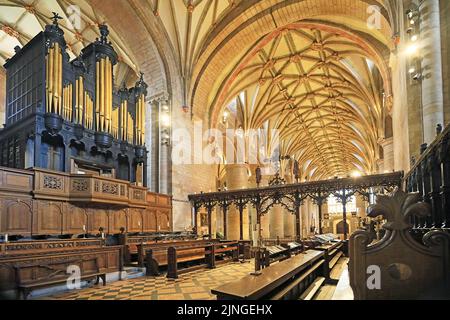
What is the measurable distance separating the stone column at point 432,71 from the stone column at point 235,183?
45.1 ft

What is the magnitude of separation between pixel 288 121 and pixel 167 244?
1897 centimetres

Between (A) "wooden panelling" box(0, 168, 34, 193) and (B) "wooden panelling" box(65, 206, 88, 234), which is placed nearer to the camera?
(A) "wooden panelling" box(0, 168, 34, 193)

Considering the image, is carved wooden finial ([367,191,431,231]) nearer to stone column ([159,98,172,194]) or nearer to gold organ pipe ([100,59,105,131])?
gold organ pipe ([100,59,105,131])

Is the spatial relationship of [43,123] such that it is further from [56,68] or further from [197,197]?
[197,197]

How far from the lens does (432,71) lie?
5840 mm

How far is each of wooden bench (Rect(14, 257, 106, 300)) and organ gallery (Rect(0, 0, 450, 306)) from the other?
0.11 ft

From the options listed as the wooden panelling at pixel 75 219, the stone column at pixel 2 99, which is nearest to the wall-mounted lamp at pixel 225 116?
the stone column at pixel 2 99

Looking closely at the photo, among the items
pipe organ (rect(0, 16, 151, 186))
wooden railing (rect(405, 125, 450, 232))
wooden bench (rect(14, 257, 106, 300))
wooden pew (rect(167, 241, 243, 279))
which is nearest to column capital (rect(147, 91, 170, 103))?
pipe organ (rect(0, 16, 151, 186))

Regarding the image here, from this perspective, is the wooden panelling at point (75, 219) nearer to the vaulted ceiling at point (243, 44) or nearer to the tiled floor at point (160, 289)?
the tiled floor at point (160, 289)

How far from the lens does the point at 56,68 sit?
9.33 m

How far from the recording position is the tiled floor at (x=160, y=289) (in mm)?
5293

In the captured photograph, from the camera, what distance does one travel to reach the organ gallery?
10.3ft

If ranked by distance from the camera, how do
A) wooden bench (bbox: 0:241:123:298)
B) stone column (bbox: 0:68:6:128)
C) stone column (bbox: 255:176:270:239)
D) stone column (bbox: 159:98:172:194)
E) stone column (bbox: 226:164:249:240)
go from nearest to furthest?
wooden bench (bbox: 0:241:123:298) < stone column (bbox: 159:98:172:194) < stone column (bbox: 0:68:6:128) < stone column (bbox: 226:164:249:240) < stone column (bbox: 255:176:270:239)

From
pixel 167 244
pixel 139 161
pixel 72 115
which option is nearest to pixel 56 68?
pixel 72 115
